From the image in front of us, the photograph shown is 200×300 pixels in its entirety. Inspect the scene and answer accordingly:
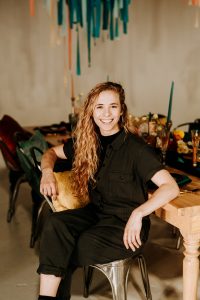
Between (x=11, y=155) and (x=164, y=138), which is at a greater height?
(x=164, y=138)

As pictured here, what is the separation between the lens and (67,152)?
7.12 feet

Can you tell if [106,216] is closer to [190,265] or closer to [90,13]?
[190,265]

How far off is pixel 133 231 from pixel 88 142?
19.4 inches

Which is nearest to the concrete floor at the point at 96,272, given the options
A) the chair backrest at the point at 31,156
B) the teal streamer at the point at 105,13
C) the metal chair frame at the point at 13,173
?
the metal chair frame at the point at 13,173

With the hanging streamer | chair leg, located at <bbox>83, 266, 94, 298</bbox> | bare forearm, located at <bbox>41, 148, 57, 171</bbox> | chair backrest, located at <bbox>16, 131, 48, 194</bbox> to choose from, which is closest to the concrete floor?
chair leg, located at <bbox>83, 266, 94, 298</bbox>

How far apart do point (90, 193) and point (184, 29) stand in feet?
13.2

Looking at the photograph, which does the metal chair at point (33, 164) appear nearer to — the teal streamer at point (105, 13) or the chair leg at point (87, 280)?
the chair leg at point (87, 280)

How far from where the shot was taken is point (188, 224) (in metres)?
1.65

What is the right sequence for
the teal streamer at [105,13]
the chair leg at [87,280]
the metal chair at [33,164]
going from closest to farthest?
the chair leg at [87,280], the metal chair at [33,164], the teal streamer at [105,13]

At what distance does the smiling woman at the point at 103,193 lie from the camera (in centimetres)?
174

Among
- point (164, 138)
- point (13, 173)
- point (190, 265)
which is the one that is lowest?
point (13, 173)

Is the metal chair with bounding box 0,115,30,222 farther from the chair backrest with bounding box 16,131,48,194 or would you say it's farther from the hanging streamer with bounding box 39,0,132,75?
the hanging streamer with bounding box 39,0,132,75

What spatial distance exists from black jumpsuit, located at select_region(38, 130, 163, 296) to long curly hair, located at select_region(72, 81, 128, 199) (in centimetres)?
5

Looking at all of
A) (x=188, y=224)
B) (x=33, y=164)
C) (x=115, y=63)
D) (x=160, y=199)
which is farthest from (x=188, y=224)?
(x=115, y=63)
